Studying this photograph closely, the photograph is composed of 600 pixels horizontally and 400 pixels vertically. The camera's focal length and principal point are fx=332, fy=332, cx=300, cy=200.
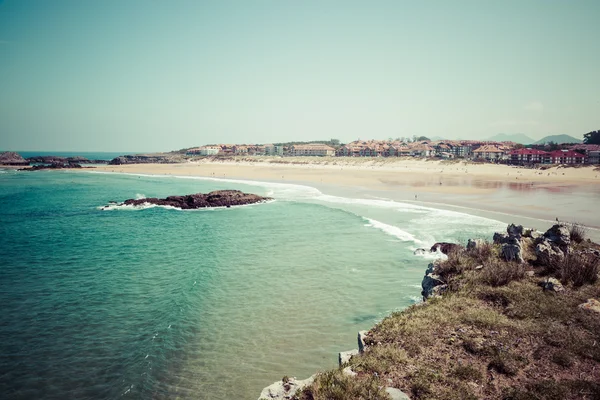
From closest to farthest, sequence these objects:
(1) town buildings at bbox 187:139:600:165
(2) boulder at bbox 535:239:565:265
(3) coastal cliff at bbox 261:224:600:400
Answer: (3) coastal cliff at bbox 261:224:600:400, (2) boulder at bbox 535:239:565:265, (1) town buildings at bbox 187:139:600:165

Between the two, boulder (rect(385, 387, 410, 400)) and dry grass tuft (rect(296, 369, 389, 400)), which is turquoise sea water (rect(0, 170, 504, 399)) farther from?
boulder (rect(385, 387, 410, 400))

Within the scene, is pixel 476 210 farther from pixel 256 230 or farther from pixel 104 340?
pixel 104 340

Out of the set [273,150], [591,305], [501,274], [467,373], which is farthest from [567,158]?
[273,150]

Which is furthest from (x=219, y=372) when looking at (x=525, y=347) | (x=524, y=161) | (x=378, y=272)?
(x=524, y=161)

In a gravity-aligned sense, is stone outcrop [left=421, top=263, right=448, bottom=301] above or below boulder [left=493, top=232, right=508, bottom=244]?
below

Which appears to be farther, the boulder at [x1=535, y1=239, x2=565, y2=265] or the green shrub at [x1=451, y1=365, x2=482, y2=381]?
the boulder at [x1=535, y1=239, x2=565, y2=265]

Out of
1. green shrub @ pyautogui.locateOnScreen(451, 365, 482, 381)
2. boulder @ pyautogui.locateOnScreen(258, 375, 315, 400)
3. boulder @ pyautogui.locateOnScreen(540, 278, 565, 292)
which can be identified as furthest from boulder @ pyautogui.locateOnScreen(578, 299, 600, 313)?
boulder @ pyautogui.locateOnScreen(258, 375, 315, 400)

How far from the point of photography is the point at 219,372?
8.41 meters

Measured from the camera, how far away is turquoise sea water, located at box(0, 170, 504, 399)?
840 centimetres

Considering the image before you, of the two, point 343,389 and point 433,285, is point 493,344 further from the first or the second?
point 433,285

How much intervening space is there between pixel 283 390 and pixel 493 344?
14.1ft

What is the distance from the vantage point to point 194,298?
12.7 metres

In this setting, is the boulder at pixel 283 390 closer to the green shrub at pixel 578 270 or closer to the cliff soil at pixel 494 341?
the cliff soil at pixel 494 341

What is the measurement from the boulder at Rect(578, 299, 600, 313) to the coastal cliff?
2 cm
